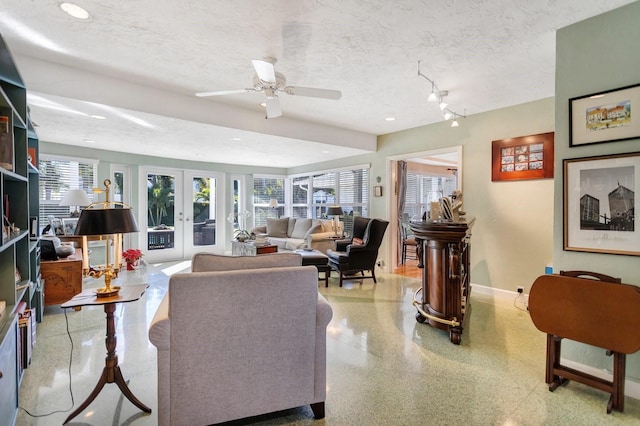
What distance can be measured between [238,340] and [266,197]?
7236mm

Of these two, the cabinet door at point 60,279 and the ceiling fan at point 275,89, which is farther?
the cabinet door at point 60,279

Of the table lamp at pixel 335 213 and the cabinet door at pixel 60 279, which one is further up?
the table lamp at pixel 335 213

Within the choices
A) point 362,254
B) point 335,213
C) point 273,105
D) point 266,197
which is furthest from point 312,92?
point 266,197

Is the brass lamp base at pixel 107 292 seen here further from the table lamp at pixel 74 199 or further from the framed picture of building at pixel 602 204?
the table lamp at pixel 74 199

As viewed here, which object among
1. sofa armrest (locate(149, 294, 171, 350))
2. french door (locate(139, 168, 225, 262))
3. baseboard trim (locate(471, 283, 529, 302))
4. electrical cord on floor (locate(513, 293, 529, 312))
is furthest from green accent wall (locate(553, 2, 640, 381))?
french door (locate(139, 168, 225, 262))

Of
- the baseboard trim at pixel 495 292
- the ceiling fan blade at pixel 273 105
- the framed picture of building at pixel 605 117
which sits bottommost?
the baseboard trim at pixel 495 292

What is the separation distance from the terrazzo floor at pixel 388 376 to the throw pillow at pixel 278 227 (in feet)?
13.4

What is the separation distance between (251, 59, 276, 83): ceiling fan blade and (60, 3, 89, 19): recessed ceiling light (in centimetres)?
117

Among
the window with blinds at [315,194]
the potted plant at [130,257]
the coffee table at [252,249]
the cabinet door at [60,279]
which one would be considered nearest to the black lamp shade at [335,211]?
the window with blinds at [315,194]

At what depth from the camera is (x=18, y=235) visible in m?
1.97

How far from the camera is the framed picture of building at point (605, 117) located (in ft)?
6.72

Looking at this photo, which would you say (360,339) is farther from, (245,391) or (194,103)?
(194,103)

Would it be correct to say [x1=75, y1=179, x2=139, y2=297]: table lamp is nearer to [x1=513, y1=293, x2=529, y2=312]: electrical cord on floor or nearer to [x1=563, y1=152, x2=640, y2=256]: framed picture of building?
[x1=563, y1=152, x2=640, y2=256]: framed picture of building

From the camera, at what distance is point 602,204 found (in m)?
2.16
